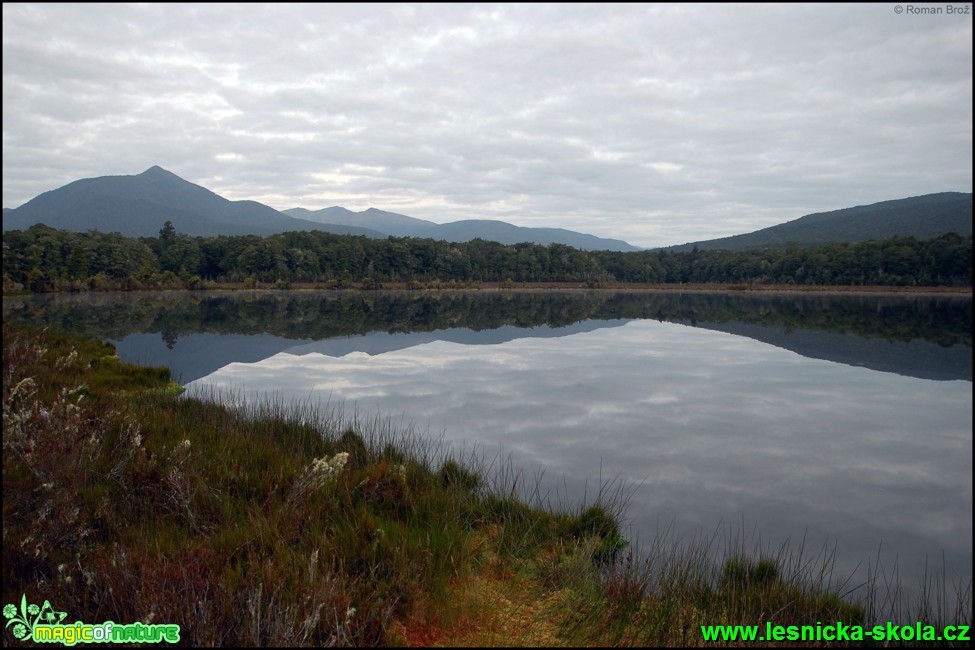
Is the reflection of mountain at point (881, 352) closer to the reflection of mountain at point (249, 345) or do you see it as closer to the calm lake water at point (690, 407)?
the calm lake water at point (690, 407)

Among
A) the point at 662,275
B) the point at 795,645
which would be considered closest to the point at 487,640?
the point at 795,645

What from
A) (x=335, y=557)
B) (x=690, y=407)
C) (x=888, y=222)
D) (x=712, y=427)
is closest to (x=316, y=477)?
(x=335, y=557)

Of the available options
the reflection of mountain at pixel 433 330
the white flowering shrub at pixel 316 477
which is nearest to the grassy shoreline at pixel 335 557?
the white flowering shrub at pixel 316 477

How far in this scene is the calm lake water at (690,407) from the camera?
359 inches

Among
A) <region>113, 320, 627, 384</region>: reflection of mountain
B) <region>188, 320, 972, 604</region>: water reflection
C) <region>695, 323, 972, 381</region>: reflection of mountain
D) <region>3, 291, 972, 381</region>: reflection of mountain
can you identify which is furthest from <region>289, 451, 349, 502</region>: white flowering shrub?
<region>695, 323, 972, 381</region>: reflection of mountain

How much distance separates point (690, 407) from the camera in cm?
1689

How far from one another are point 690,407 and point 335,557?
45.1ft

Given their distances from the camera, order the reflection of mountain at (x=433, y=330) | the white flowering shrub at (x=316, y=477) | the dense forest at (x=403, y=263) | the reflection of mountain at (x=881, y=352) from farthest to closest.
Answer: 1. the dense forest at (x=403, y=263)
2. the reflection of mountain at (x=433, y=330)
3. the reflection of mountain at (x=881, y=352)
4. the white flowering shrub at (x=316, y=477)

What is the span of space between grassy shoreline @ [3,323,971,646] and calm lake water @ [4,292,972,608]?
1.54m

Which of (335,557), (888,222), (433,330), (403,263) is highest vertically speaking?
(888,222)

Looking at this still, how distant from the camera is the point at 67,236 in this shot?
288 feet

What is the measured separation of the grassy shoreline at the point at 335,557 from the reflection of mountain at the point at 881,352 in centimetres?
2113

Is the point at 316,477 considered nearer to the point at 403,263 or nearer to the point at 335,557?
the point at 335,557

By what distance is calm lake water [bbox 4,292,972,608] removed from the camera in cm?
912
